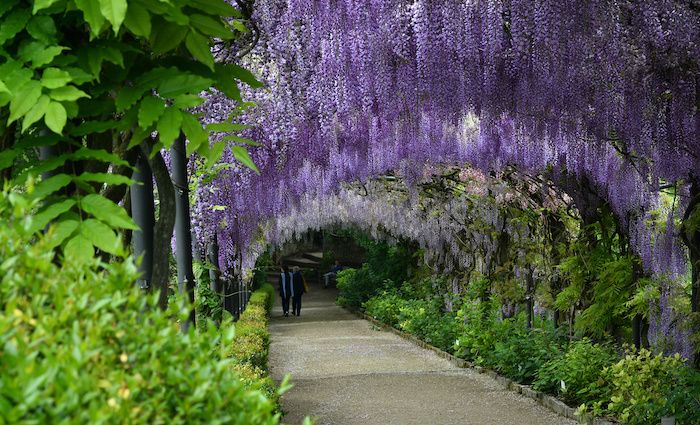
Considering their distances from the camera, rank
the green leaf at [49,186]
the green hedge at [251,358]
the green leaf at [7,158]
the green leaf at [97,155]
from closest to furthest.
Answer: the green leaf at [49,186] → the green leaf at [97,155] → the green leaf at [7,158] → the green hedge at [251,358]

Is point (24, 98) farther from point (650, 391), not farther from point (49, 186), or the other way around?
point (650, 391)

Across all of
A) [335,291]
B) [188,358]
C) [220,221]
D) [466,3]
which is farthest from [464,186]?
[335,291]

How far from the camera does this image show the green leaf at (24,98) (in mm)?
2080

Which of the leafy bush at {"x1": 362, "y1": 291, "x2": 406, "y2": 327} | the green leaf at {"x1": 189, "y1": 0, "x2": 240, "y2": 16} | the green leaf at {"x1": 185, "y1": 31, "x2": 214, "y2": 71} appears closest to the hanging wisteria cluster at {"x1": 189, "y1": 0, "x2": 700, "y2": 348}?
the green leaf at {"x1": 189, "y1": 0, "x2": 240, "y2": 16}

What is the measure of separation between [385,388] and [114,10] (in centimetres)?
880

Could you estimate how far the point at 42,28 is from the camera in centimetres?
221

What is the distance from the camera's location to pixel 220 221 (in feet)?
34.1

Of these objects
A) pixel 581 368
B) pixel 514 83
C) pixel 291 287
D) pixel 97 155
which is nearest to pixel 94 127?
pixel 97 155

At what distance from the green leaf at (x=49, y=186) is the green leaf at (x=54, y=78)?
22cm

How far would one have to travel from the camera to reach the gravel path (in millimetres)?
8383

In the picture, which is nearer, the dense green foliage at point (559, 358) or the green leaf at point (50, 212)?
the green leaf at point (50, 212)

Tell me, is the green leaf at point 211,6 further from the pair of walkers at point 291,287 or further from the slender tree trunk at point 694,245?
the pair of walkers at point 291,287

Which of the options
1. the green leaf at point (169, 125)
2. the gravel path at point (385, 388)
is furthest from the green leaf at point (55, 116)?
the gravel path at point (385, 388)

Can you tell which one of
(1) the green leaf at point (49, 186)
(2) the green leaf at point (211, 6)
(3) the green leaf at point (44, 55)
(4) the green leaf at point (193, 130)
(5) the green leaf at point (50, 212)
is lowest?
(5) the green leaf at point (50, 212)
